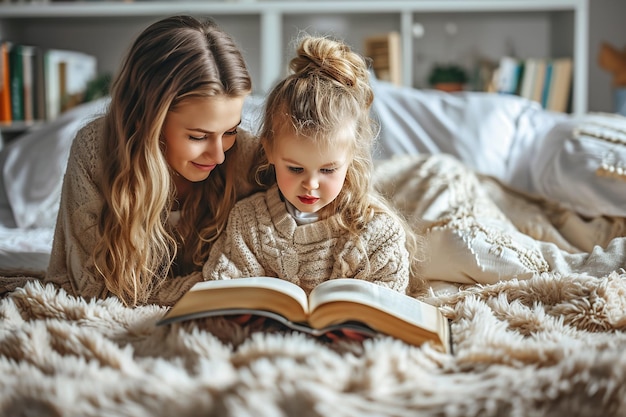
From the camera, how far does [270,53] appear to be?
2.48 metres

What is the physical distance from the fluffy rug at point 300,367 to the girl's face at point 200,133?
28 centimetres

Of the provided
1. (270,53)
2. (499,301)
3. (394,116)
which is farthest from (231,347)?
(270,53)

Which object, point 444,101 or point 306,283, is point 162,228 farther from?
point 444,101

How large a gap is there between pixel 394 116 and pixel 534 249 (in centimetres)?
76

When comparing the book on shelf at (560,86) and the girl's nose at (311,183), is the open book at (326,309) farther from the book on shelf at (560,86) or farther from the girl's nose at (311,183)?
the book on shelf at (560,86)

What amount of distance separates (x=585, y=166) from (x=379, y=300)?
84 cm

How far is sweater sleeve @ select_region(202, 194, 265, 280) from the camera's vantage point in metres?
1.16

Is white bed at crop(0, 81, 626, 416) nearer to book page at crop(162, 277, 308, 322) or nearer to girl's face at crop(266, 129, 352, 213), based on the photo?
book page at crop(162, 277, 308, 322)

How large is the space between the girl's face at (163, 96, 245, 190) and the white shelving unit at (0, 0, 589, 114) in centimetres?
132

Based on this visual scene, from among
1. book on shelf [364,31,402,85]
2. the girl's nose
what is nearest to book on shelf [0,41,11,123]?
book on shelf [364,31,402,85]

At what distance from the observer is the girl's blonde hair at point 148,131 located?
3.67 ft

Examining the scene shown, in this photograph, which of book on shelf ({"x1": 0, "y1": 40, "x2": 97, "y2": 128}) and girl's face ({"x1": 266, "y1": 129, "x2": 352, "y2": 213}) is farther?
book on shelf ({"x1": 0, "y1": 40, "x2": 97, "y2": 128})

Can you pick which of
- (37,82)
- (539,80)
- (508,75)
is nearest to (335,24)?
(508,75)

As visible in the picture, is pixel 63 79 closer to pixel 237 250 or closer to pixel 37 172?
pixel 37 172
